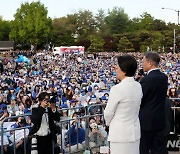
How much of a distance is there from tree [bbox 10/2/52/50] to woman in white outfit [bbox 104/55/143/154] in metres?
101

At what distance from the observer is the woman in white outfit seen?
4.38m

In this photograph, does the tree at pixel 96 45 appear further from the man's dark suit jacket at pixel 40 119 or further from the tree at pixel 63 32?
the man's dark suit jacket at pixel 40 119

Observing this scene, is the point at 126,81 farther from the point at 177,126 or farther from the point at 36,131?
the point at 177,126

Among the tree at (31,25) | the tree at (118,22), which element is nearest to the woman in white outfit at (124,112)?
the tree at (31,25)

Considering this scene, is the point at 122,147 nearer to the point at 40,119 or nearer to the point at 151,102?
the point at 151,102

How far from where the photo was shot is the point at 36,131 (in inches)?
260

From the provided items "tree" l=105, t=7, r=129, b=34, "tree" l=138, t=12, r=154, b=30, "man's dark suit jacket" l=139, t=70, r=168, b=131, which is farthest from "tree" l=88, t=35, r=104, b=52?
"man's dark suit jacket" l=139, t=70, r=168, b=131

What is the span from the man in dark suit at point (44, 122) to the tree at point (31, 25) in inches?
3905

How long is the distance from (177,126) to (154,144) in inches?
105

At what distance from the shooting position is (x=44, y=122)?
21.8 ft

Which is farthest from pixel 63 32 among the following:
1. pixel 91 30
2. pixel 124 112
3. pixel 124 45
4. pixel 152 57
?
pixel 124 112

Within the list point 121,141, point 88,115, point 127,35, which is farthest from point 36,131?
point 127,35

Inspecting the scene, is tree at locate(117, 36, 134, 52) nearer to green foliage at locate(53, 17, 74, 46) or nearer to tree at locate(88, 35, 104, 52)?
tree at locate(88, 35, 104, 52)

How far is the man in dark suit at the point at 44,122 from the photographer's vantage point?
654cm
